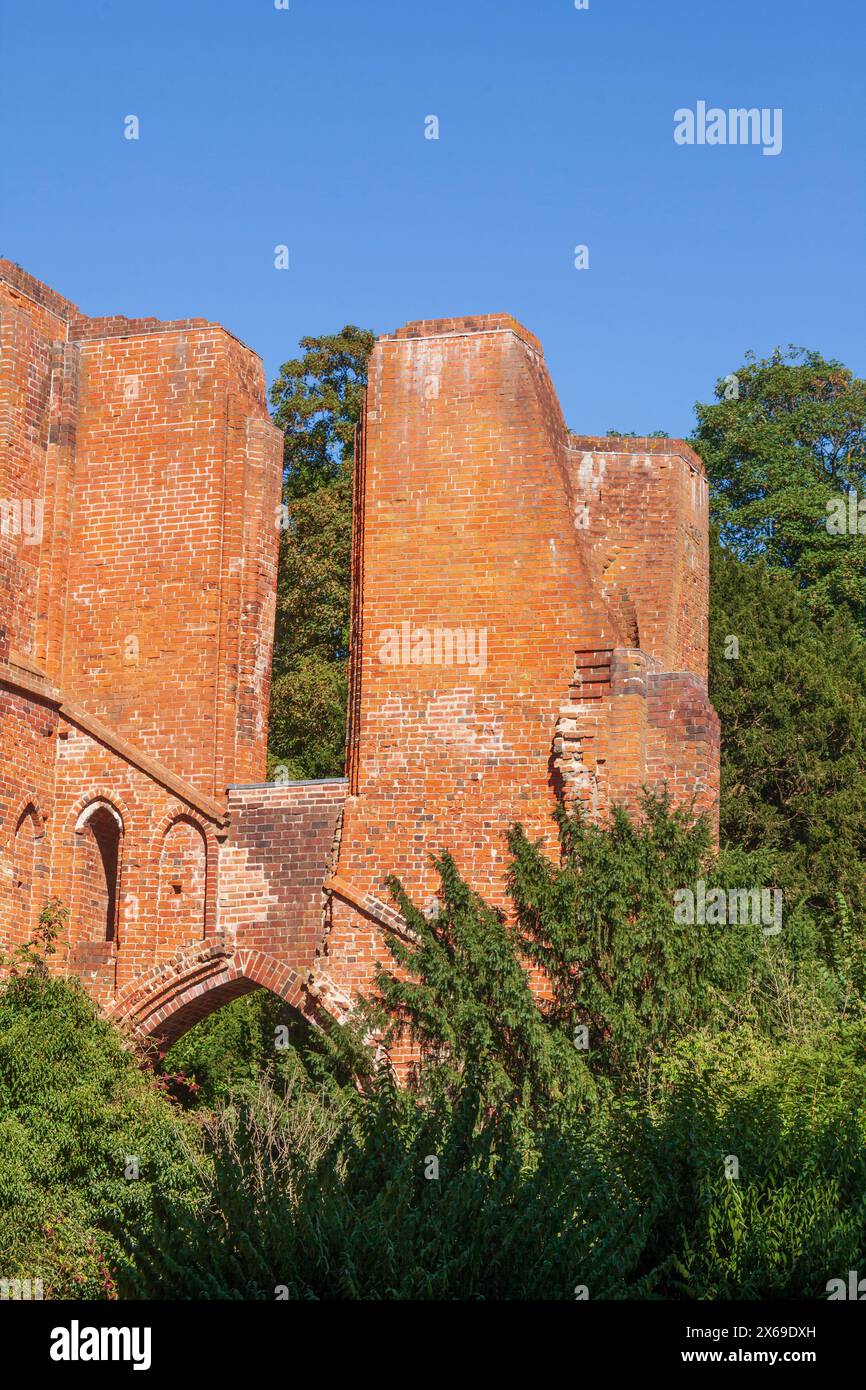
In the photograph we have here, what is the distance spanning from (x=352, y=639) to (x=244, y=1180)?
799cm

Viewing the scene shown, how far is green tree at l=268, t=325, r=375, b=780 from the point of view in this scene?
86.9 feet

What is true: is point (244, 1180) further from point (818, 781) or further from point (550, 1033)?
point (818, 781)

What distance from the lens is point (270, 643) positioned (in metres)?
19.3

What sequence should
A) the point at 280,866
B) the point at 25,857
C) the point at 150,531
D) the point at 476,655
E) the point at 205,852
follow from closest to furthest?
the point at 476,655, the point at 280,866, the point at 205,852, the point at 25,857, the point at 150,531

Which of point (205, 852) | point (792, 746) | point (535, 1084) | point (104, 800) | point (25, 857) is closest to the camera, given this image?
point (535, 1084)

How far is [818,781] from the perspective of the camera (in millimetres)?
25766

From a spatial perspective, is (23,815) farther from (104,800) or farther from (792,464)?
(792,464)

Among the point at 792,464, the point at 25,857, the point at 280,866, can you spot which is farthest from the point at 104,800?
the point at 792,464

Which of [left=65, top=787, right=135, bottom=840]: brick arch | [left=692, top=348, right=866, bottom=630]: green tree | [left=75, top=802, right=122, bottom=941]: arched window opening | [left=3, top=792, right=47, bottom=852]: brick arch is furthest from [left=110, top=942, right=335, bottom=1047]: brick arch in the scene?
[left=692, top=348, right=866, bottom=630]: green tree

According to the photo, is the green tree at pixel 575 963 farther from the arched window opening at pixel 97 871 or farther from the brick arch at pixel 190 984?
the arched window opening at pixel 97 871

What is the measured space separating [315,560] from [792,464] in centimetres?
874

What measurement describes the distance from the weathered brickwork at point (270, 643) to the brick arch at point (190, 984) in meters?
0.03

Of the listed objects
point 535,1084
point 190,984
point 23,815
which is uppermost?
point 23,815
